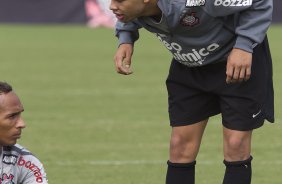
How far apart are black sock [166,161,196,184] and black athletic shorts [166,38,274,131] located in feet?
0.95

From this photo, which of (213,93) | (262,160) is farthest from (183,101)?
(262,160)

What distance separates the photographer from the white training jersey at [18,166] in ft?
19.8

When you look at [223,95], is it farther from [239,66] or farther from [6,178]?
[6,178]

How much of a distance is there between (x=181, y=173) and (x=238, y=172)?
19.0 inches

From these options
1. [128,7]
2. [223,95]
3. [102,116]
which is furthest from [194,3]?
[102,116]

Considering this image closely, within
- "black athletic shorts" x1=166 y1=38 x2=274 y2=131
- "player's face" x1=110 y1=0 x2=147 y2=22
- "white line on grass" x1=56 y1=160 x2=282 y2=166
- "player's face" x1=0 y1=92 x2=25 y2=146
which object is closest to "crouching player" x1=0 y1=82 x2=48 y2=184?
"player's face" x1=0 y1=92 x2=25 y2=146

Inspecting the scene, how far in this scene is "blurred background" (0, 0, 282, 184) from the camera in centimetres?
901

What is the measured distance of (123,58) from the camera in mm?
6727

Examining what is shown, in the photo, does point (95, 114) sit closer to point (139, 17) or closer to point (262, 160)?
point (262, 160)

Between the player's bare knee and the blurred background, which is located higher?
the player's bare knee

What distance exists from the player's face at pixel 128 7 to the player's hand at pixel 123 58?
0.49m

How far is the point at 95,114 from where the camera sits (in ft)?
40.1

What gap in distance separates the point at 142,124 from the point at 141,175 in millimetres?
2723

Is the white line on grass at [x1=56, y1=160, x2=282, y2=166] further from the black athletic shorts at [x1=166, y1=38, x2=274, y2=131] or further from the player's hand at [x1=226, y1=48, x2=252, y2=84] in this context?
the player's hand at [x1=226, y1=48, x2=252, y2=84]
